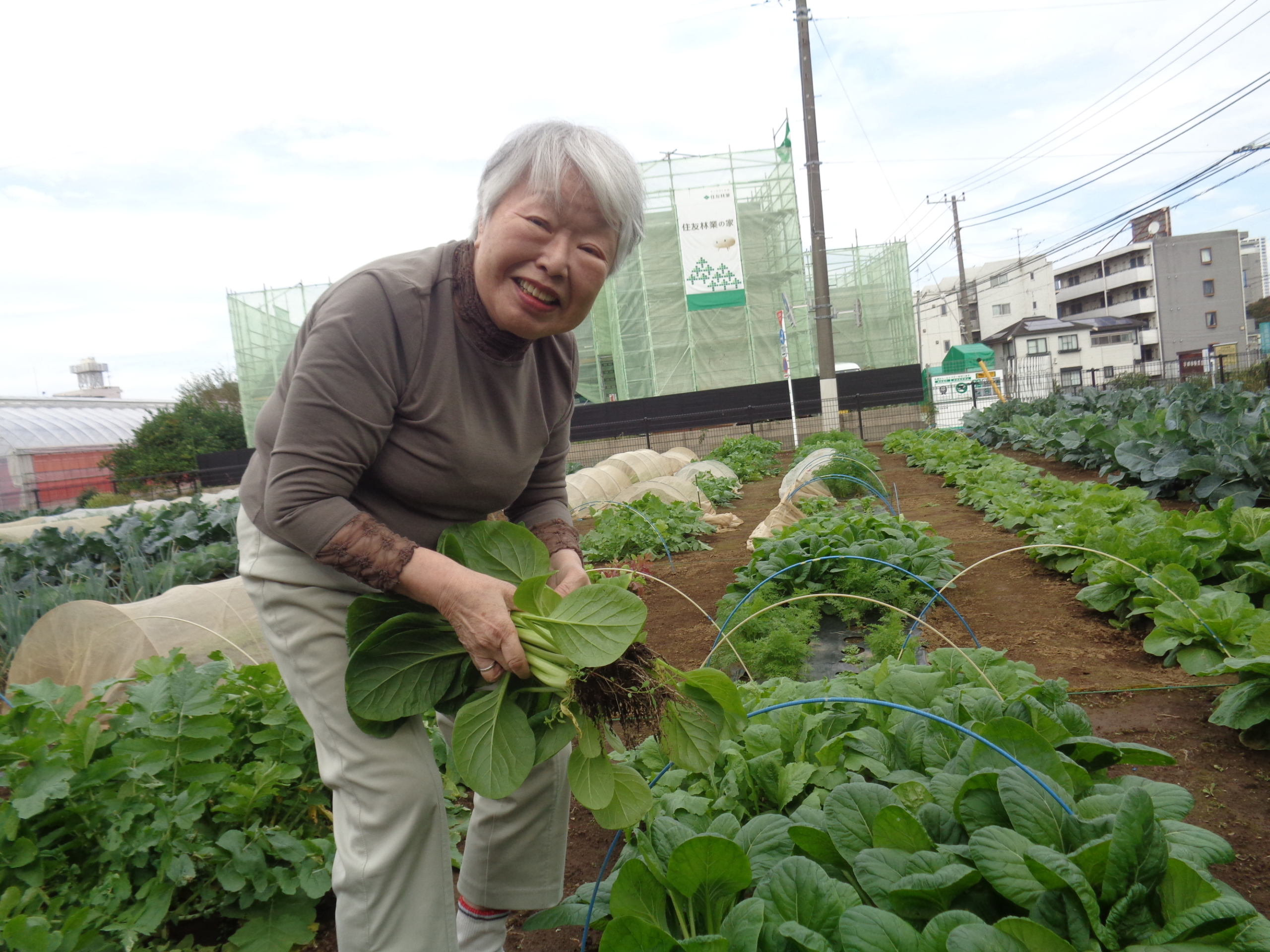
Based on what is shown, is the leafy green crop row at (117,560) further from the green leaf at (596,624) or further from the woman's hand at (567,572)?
the green leaf at (596,624)

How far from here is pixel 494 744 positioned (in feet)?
4.38

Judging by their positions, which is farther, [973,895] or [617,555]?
[617,555]

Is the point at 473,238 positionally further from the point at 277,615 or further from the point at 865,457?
the point at 865,457

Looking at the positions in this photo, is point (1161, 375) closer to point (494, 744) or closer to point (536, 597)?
point (536, 597)

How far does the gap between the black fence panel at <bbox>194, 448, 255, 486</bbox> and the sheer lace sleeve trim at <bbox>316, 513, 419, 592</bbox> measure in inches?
828

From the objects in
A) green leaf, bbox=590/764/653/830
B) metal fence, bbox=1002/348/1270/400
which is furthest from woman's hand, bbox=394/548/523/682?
metal fence, bbox=1002/348/1270/400

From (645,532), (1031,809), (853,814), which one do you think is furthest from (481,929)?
(645,532)

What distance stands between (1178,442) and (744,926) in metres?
6.21

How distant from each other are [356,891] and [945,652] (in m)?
1.84

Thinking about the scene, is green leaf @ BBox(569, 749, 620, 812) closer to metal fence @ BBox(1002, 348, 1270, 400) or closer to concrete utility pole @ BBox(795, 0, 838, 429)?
concrete utility pole @ BBox(795, 0, 838, 429)

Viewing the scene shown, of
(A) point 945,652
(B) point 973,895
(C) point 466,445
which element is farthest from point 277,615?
(A) point 945,652

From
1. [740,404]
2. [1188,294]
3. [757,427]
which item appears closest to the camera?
[740,404]

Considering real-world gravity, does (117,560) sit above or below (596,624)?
below

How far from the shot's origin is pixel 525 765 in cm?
135
